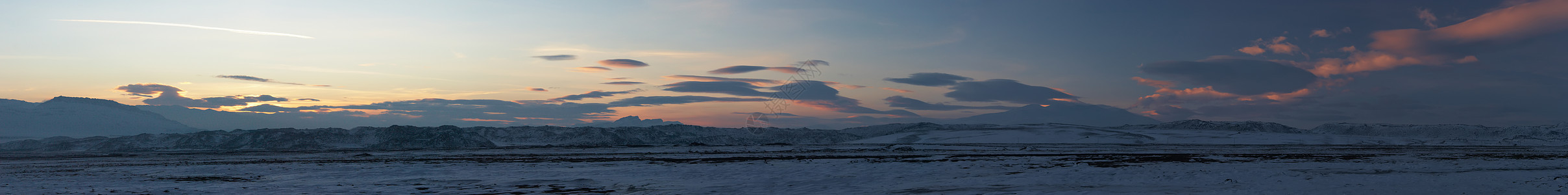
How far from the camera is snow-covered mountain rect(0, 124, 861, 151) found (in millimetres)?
120438

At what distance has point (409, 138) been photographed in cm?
12912

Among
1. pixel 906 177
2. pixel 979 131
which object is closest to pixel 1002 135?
pixel 979 131

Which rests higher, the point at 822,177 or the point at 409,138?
the point at 409,138

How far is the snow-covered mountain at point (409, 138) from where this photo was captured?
12044 cm

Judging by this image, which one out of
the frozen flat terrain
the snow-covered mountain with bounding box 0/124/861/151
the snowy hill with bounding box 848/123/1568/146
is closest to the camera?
the frozen flat terrain

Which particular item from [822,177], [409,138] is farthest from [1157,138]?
[822,177]

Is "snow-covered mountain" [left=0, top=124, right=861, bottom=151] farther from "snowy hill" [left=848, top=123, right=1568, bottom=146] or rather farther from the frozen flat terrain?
the frozen flat terrain

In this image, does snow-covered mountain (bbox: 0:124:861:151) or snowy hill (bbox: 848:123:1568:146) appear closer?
snow-covered mountain (bbox: 0:124:861:151)

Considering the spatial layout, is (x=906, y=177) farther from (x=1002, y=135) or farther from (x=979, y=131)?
(x=979, y=131)

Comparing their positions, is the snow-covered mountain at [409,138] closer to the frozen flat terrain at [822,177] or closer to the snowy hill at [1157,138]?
the snowy hill at [1157,138]

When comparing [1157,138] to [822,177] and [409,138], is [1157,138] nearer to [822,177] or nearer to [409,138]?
[409,138]

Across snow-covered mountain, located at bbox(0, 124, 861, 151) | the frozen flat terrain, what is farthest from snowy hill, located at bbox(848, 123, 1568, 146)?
the frozen flat terrain

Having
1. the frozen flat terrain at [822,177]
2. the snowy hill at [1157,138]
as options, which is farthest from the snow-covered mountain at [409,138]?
the frozen flat terrain at [822,177]

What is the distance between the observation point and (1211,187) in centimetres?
2927
